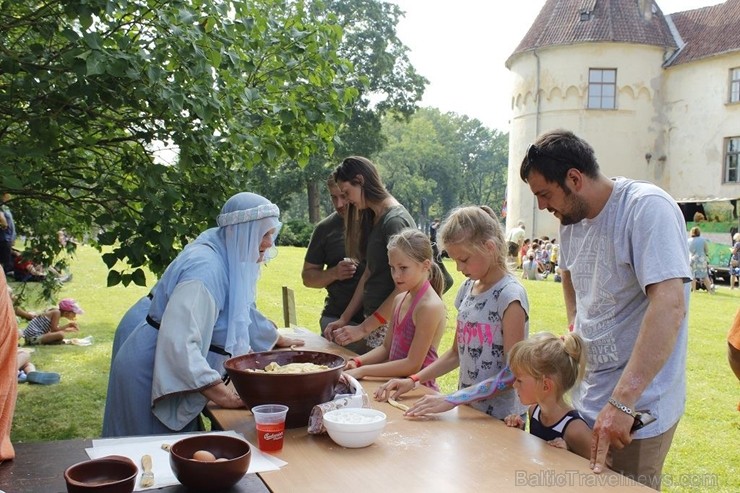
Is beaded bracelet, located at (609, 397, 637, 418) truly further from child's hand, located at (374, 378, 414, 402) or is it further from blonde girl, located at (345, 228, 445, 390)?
blonde girl, located at (345, 228, 445, 390)

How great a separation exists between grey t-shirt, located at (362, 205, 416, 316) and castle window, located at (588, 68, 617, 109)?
2586 centimetres

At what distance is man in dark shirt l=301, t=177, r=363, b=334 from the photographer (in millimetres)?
4371

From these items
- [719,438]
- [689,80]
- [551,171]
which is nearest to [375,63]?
[689,80]

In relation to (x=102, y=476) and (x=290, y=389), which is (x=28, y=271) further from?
(x=102, y=476)

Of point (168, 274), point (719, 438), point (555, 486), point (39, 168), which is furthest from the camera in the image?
point (719, 438)

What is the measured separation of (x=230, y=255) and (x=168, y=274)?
269 millimetres

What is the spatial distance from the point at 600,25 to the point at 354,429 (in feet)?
94.2

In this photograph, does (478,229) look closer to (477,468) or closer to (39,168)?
(477,468)

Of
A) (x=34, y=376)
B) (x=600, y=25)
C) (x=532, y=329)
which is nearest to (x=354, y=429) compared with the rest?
(x=34, y=376)

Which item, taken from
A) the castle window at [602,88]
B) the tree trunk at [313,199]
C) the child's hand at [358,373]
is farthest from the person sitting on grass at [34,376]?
the tree trunk at [313,199]

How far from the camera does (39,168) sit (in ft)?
13.8

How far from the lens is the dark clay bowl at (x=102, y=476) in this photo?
1605mm

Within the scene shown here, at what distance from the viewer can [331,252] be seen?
15.3ft

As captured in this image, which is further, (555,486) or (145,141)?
(145,141)
